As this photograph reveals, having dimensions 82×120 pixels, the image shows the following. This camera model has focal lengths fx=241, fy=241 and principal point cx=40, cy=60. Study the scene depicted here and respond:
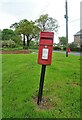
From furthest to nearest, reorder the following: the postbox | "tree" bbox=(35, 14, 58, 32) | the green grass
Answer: "tree" bbox=(35, 14, 58, 32) < the postbox < the green grass

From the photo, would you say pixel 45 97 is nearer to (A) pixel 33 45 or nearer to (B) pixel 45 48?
(B) pixel 45 48

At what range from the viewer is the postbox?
14.2 feet

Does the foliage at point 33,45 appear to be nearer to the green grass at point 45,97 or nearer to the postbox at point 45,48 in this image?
the green grass at point 45,97

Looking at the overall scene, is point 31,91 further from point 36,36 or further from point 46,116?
point 36,36

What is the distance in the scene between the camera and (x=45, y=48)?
14.1ft

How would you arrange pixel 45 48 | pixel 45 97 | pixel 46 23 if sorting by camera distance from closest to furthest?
pixel 45 48
pixel 45 97
pixel 46 23

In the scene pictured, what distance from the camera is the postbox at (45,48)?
170 inches

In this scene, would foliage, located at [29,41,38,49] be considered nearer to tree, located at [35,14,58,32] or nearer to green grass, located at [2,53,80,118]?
tree, located at [35,14,58,32]

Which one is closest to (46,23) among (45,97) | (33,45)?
(33,45)

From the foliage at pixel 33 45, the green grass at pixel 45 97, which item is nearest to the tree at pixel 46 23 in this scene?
the foliage at pixel 33 45

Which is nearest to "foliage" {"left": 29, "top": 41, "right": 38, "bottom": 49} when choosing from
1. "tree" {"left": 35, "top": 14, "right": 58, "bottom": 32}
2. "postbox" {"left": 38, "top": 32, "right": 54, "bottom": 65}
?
"tree" {"left": 35, "top": 14, "right": 58, "bottom": 32}

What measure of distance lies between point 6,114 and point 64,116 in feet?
3.28

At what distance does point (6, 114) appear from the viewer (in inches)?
164

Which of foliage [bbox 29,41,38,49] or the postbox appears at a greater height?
foliage [bbox 29,41,38,49]
